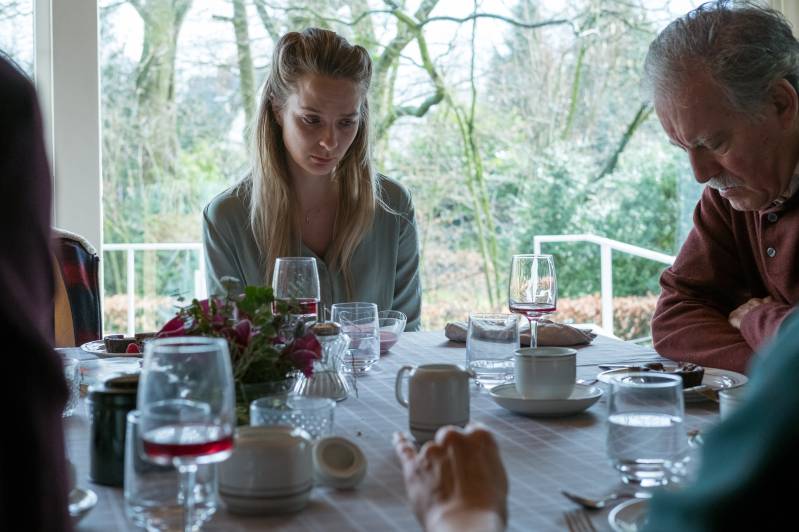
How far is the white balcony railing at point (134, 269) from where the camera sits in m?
5.39

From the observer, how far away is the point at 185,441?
3.03 feet

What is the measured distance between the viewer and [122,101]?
5.40 m

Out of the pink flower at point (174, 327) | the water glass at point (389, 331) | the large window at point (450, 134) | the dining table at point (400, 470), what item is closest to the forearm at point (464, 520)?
the dining table at point (400, 470)

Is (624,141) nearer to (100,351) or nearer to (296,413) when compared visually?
(100,351)

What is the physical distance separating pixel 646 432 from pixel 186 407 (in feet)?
1.88

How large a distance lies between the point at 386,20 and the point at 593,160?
5.76 feet

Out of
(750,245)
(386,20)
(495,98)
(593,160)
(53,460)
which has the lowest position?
(53,460)

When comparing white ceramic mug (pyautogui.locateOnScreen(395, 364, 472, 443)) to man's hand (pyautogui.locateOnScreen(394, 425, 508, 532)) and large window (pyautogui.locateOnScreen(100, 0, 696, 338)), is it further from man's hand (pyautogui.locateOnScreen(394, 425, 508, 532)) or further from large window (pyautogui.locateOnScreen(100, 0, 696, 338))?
large window (pyautogui.locateOnScreen(100, 0, 696, 338))

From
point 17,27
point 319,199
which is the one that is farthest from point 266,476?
point 17,27

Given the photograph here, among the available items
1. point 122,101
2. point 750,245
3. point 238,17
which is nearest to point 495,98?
point 238,17

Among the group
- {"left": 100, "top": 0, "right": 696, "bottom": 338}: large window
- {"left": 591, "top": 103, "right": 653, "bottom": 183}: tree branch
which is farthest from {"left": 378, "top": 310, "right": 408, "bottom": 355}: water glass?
{"left": 591, "top": 103, "right": 653, "bottom": 183}: tree branch

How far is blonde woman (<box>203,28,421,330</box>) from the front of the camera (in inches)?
109

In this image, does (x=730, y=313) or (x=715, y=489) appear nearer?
(x=715, y=489)

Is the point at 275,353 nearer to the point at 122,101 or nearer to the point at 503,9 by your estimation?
the point at 122,101
